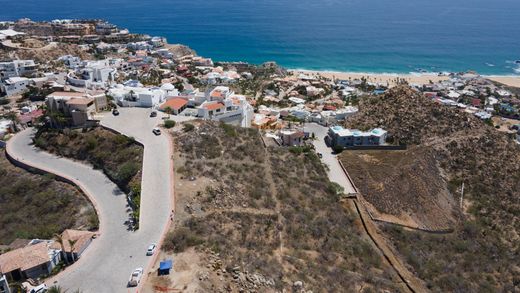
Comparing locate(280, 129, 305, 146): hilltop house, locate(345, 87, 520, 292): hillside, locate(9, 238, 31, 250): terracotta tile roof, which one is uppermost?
locate(9, 238, 31, 250): terracotta tile roof

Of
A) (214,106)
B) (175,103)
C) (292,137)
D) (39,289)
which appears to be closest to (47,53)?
(175,103)

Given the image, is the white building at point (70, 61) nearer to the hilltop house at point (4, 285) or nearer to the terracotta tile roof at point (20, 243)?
the terracotta tile roof at point (20, 243)

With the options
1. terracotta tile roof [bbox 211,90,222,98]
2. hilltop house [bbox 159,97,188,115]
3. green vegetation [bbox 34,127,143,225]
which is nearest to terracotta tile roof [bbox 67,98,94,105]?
green vegetation [bbox 34,127,143,225]

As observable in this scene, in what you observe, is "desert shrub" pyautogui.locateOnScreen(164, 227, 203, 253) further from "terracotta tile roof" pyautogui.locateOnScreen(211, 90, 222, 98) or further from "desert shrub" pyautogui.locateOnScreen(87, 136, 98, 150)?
"terracotta tile roof" pyautogui.locateOnScreen(211, 90, 222, 98)

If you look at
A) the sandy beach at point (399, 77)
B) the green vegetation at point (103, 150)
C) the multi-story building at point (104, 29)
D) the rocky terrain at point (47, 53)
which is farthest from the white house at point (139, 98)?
the multi-story building at point (104, 29)

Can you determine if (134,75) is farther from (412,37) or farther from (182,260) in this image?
(412,37)

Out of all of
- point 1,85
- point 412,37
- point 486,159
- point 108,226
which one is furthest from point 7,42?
point 412,37
